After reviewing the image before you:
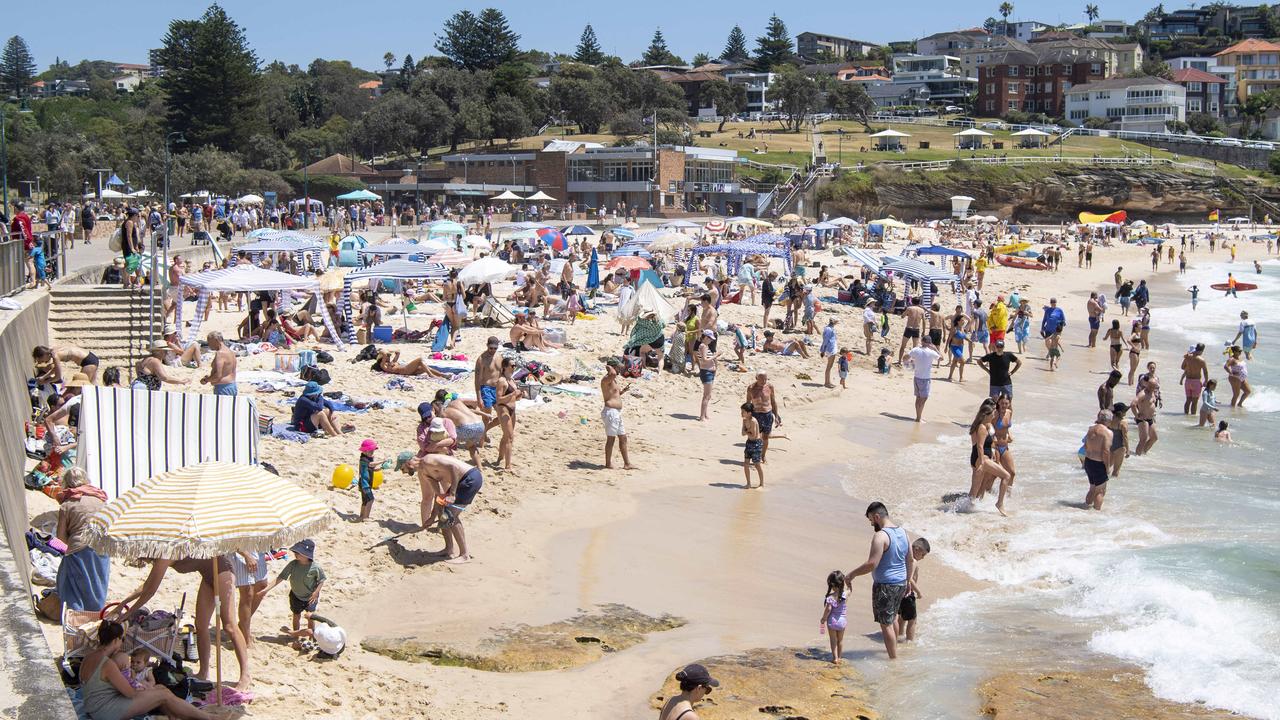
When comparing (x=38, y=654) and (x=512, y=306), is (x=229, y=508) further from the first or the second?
(x=512, y=306)

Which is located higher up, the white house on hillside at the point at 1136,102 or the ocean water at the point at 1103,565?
the white house on hillside at the point at 1136,102

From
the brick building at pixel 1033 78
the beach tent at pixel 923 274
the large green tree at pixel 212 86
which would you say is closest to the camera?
the beach tent at pixel 923 274

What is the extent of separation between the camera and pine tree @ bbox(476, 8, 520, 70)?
350 ft

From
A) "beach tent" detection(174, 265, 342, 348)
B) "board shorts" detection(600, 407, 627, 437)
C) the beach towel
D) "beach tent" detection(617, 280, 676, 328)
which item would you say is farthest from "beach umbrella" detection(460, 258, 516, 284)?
the beach towel

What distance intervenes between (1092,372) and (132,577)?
18.8m

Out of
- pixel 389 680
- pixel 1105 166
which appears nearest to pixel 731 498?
pixel 389 680

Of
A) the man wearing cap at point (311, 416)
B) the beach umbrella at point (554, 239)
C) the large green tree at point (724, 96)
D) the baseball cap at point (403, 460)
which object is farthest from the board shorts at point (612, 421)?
the large green tree at point (724, 96)

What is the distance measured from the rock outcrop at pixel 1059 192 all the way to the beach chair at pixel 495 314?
→ 57.4m

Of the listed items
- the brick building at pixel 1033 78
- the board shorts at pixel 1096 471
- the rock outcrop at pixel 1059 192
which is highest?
the brick building at pixel 1033 78

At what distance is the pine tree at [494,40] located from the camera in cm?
10669

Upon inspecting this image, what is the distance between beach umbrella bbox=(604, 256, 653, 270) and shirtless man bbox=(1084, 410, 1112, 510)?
46.4 feet

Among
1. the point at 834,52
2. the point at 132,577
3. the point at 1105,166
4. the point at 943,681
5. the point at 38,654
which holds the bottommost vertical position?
the point at 943,681

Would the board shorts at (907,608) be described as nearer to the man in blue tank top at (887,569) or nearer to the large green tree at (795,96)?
the man in blue tank top at (887,569)

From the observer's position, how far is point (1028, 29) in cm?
16875
